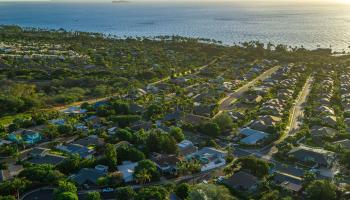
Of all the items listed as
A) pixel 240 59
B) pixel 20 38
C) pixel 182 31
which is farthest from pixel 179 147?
pixel 182 31

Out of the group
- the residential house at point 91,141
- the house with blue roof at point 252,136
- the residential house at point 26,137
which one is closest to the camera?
the residential house at point 91,141

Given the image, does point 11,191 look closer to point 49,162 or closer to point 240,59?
point 49,162

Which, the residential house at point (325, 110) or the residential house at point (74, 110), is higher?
the residential house at point (325, 110)

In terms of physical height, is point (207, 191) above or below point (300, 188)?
above

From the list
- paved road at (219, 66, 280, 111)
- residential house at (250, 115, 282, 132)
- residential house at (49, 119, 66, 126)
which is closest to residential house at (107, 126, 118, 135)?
residential house at (49, 119, 66, 126)

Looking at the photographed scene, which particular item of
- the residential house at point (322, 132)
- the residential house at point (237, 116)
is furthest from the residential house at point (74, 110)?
the residential house at point (322, 132)

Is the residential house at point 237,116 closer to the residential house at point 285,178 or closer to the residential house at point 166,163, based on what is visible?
the residential house at point 166,163
